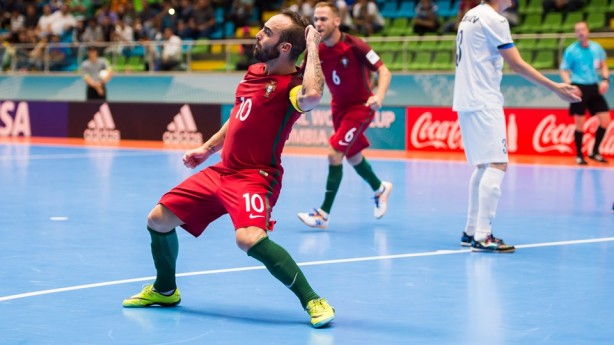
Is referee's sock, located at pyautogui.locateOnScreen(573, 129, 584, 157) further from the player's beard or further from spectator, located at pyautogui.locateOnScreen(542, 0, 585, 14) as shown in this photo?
the player's beard

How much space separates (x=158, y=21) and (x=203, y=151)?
67.2ft

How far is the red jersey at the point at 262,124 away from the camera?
5.93 meters

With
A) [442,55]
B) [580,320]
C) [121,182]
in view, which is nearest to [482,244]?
[580,320]

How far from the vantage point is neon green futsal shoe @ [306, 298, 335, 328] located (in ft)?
18.3

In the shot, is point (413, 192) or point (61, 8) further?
point (61, 8)

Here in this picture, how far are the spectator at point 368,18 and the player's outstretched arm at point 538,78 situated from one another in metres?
14.7

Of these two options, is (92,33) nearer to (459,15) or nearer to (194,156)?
(459,15)

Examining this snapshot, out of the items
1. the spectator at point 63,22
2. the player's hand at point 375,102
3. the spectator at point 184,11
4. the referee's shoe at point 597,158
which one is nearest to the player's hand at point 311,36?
the player's hand at point 375,102

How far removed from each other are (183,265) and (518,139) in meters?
12.1

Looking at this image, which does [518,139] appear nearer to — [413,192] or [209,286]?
[413,192]

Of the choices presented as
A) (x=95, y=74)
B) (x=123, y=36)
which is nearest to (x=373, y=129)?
(x=95, y=74)

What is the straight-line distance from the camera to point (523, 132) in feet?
60.9

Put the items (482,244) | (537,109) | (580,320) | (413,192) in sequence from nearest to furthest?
(580,320) → (482,244) → (413,192) → (537,109)

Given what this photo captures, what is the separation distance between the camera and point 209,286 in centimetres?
682
